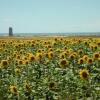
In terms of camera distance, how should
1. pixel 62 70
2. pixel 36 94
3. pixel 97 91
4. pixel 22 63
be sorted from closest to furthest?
pixel 97 91
pixel 36 94
pixel 62 70
pixel 22 63

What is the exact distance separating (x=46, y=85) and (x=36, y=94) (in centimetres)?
34

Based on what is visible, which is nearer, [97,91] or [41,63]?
[97,91]

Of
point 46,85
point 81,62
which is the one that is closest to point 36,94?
point 46,85

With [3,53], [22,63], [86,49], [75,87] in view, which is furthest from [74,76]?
[3,53]

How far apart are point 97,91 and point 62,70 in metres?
2.12

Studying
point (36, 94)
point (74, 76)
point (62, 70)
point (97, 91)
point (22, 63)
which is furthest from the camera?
point (22, 63)

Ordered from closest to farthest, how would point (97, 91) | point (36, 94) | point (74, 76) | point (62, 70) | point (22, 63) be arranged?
point (97, 91) < point (36, 94) < point (74, 76) < point (62, 70) < point (22, 63)

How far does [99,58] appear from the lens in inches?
357

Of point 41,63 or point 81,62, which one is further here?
point 41,63

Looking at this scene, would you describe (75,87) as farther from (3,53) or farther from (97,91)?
(3,53)

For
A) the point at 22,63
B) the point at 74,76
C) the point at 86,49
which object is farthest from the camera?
the point at 86,49

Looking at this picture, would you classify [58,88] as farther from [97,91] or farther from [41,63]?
[41,63]

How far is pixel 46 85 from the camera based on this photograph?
7879 millimetres

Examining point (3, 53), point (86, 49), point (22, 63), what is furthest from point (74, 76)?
point (3, 53)
